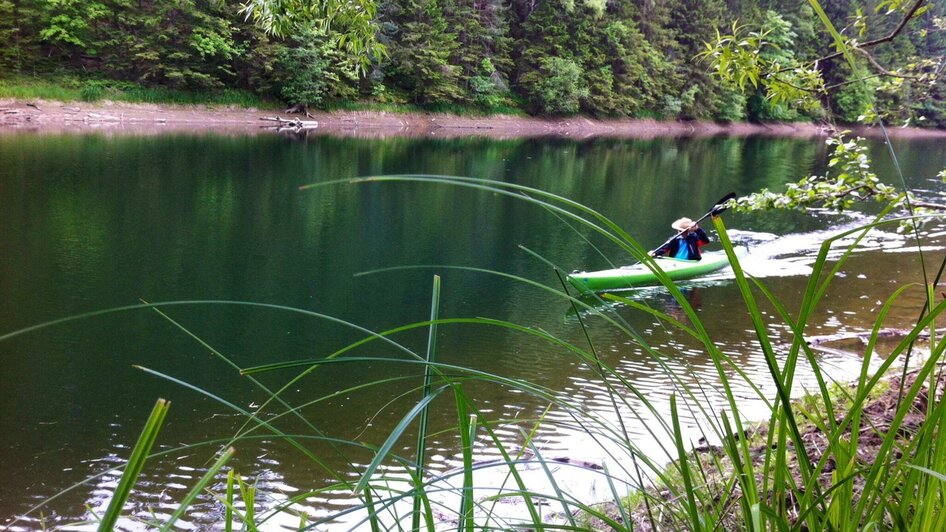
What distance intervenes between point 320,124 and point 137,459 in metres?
33.3

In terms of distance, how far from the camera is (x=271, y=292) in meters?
8.25

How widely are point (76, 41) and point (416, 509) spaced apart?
3060 centimetres

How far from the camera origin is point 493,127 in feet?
125

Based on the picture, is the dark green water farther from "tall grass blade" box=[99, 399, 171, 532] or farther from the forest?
the forest

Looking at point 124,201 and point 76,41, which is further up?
point 76,41

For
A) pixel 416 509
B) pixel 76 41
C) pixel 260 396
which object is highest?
pixel 76 41

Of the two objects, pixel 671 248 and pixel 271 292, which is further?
pixel 671 248

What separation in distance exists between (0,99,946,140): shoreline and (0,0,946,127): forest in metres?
0.62

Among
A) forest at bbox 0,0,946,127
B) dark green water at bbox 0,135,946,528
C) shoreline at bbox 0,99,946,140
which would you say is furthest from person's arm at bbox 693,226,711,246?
shoreline at bbox 0,99,946,140

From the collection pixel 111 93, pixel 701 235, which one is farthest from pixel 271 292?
pixel 111 93

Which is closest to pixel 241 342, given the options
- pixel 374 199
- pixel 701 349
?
pixel 701 349

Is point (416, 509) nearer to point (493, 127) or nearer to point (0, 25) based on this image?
point (0, 25)

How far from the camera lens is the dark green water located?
469 cm

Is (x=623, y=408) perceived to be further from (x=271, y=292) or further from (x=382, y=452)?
(x=382, y=452)
